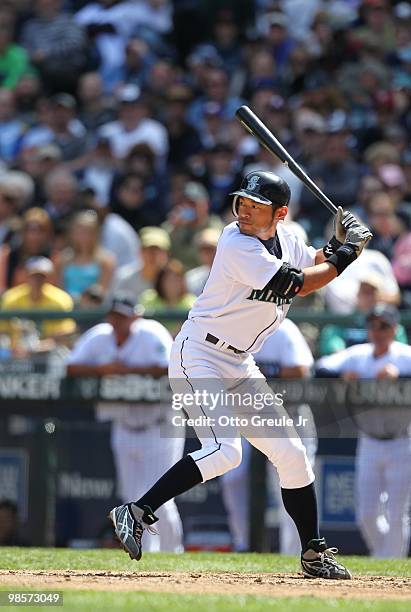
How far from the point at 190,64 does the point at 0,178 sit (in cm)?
255

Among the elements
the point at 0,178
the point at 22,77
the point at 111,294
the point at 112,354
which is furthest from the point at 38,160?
the point at 112,354

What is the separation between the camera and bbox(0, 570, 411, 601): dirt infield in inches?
222

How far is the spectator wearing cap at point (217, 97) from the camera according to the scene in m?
13.4

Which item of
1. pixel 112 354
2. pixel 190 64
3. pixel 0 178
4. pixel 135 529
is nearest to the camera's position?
pixel 135 529

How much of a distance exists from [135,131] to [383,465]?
5340 mm

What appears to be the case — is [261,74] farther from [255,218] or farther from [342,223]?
[255,218]

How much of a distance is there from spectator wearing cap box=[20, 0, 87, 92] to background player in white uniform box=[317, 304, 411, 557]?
21.7 ft

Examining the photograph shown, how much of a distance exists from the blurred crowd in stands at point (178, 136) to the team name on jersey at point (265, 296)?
3.74m

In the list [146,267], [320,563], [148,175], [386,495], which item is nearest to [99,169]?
[148,175]

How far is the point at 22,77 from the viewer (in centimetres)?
1506

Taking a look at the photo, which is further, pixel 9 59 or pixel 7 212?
pixel 9 59

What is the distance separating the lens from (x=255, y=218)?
630 cm

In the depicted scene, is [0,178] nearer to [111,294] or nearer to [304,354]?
[111,294]

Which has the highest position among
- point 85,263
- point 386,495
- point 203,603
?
point 85,263
